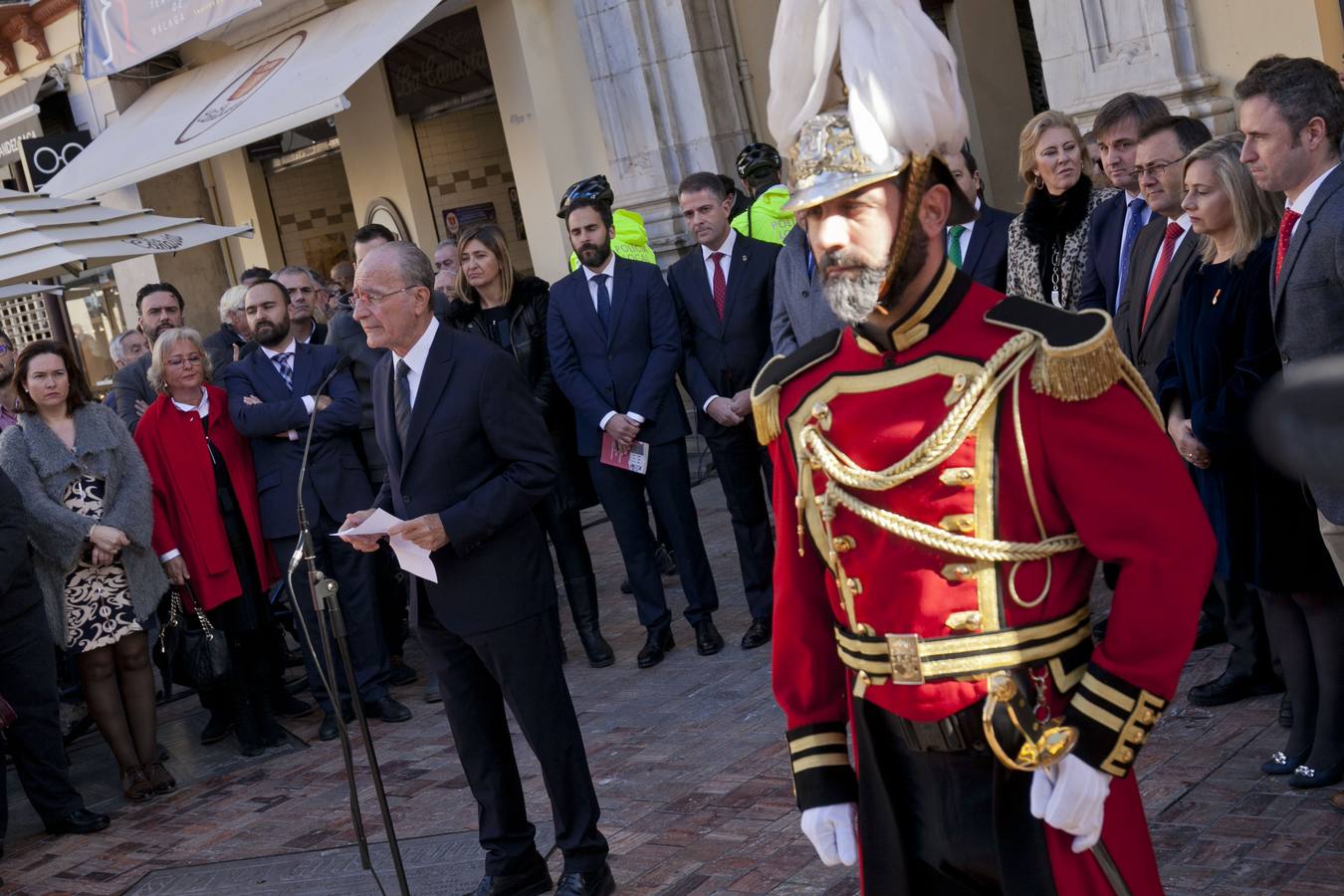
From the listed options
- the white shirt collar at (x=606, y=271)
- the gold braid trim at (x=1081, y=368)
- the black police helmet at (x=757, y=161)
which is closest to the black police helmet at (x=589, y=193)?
the white shirt collar at (x=606, y=271)

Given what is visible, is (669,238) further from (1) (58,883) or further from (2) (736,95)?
(1) (58,883)

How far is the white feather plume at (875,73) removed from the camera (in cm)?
253

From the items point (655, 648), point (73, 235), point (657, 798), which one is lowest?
point (657, 798)

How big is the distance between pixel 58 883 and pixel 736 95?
870cm

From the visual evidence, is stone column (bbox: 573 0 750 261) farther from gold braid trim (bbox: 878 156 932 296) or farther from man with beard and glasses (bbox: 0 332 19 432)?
gold braid trim (bbox: 878 156 932 296)

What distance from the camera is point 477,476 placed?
4.81m

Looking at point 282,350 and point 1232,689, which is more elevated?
point 282,350

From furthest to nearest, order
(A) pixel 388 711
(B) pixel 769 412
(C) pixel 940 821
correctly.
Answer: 1. (A) pixel 388 711
2. (B) pixel 769 412
3. (C) pixel 940 821

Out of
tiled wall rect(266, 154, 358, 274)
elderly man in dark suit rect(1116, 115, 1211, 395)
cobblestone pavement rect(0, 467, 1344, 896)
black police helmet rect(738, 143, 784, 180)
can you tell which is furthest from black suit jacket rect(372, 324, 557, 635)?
tiled wall rect(266, 154, 358, 274)

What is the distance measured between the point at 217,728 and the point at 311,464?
1.59 m

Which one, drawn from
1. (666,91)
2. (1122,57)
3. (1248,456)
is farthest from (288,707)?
(666,91)

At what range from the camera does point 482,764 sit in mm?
4895

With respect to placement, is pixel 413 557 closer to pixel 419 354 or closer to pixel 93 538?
pixel 419 354

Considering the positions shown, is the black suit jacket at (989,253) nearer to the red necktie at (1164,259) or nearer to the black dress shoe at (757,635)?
the red necktie at (1164,259)
